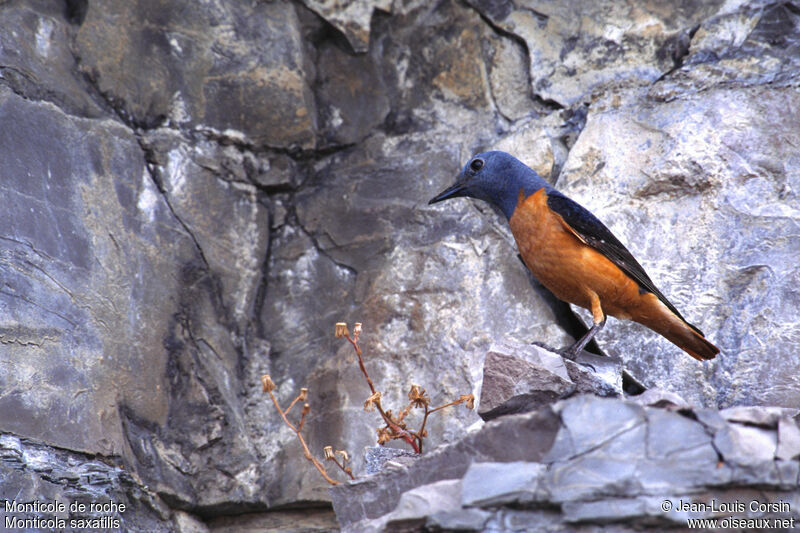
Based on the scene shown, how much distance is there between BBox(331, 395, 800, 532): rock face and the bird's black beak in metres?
1.60

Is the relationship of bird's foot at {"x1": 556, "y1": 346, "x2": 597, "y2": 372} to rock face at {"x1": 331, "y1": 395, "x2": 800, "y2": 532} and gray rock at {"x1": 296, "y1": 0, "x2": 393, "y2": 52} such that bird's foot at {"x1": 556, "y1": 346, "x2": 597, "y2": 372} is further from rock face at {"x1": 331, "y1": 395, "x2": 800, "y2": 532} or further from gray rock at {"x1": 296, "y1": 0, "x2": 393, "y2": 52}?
gray rock at {"x1": 296, "y1": 0, "x2": 393, "y2": 52}

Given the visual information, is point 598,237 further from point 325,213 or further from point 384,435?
point 325,213

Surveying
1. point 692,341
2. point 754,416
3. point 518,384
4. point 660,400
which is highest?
point 692,341

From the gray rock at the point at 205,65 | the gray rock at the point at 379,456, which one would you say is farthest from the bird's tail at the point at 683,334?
the gray rock at the point at 205,65

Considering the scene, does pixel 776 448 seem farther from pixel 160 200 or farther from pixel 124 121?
pixel 124 121

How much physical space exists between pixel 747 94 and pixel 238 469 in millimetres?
2850

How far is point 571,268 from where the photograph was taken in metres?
3.80

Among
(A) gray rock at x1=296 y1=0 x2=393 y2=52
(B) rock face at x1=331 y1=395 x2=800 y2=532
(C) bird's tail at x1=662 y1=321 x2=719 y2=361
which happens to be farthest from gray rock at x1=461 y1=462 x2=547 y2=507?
(A) gray rock at x1=296 y1=0 x2=393 y2=52

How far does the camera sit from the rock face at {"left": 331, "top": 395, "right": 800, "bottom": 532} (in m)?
2.50

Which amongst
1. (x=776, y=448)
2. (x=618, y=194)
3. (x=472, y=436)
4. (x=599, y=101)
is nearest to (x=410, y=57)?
(x=599, y=101)

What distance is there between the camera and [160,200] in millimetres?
4152

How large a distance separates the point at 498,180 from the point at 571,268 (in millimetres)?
561

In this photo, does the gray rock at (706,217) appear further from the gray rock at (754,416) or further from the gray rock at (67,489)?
the gray rock at (67,489)

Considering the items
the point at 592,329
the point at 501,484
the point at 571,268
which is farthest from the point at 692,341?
the point at 501,484
